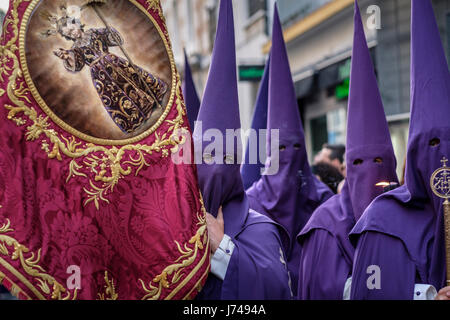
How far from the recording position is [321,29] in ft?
37.9

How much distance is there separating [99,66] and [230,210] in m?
1.23

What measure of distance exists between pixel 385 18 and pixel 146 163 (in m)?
7.35

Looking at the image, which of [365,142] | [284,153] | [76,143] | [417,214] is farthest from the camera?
[284,153]

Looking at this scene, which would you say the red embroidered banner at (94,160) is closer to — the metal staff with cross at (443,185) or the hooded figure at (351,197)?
the metal staff with cross at (443,185)

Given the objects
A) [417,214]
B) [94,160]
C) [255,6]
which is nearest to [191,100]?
[417,214]

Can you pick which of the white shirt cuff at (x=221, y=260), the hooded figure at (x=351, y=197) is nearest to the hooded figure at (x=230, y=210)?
the white shirt cuff at (x=221, y=260)

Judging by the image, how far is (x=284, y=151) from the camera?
4.93m

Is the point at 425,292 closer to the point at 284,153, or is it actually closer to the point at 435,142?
the point at 435,142

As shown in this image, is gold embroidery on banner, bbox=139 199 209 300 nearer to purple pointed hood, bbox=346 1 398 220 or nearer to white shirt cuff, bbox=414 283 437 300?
white shirt cuff, bbox=414 283 437 300

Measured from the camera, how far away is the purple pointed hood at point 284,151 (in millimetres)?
4863

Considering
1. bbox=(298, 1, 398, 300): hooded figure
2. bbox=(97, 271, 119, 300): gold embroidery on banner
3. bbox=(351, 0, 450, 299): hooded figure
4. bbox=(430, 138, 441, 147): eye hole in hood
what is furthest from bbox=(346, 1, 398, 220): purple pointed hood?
bbox=(97, 271, 119, 300): gold embroidery on banner

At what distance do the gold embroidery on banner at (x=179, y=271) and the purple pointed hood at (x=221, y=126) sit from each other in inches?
27.8
